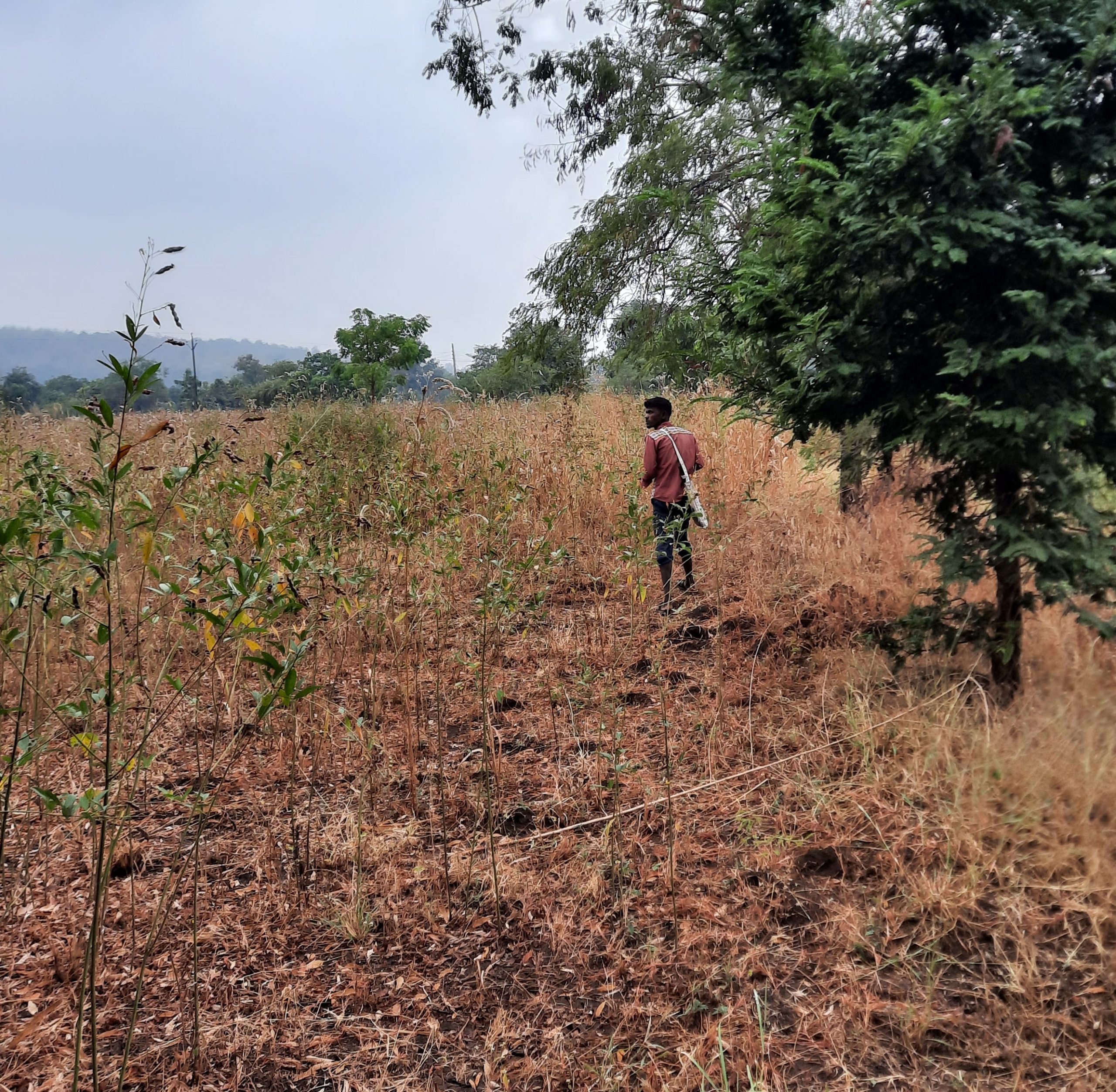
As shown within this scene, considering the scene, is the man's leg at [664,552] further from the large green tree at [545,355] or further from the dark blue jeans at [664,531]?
the large green tree at [545,355]

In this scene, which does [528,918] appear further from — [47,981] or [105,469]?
[105,469]

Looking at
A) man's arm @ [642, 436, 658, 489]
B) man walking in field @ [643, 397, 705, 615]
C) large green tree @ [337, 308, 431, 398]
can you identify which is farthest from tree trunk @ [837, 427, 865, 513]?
large green tree @ [337, 308, 431, 398]

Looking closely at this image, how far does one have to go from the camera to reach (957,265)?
3.15 meters

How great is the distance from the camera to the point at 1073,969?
2.24 metres

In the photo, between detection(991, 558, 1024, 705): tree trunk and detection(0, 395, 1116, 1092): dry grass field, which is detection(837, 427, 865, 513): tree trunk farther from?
detection(0, 395, 1116, 1092): dry grass field

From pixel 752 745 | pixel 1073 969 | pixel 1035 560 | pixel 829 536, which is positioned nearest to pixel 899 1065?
pixel 1073 969

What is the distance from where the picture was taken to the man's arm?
5.67m

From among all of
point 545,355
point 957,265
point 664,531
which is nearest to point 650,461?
point 664,531

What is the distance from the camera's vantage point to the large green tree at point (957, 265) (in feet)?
9.46

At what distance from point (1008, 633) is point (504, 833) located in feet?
7.69

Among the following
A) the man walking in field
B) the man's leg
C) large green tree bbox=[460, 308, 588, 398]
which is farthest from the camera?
large green tree bbox=[460, 308, 588, 398]

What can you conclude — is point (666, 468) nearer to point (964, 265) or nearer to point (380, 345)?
point (964, 265)

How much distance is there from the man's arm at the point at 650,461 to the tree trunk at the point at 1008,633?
2.69 meters

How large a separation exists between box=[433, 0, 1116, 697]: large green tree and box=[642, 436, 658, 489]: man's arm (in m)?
1.73
